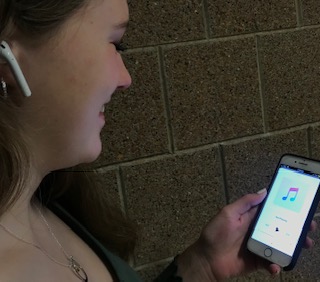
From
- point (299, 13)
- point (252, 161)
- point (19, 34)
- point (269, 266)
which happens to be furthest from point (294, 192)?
point (19, 34)

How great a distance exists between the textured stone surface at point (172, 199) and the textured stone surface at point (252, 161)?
1.5 inches

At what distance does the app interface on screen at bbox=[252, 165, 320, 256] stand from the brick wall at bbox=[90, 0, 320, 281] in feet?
0.72

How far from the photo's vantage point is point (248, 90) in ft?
4.37

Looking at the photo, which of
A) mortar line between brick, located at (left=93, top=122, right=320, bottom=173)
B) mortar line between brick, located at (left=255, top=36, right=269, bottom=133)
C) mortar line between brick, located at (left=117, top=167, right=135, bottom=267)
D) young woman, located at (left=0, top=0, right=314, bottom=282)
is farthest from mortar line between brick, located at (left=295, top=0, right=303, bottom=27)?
young woman, located at (left=0, top=0, right=314, bottom=282)

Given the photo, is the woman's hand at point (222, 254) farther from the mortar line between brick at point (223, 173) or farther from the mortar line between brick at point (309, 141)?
the mortar line between brick at point (309, 141)

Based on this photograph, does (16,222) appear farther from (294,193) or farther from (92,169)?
(294,193)

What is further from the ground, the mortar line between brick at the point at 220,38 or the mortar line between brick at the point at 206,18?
the mortar line between brick at the point at 206,18

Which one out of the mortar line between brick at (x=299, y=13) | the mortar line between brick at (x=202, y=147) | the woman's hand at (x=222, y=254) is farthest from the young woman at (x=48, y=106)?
the mortar line between brick at (x=299, y=13)

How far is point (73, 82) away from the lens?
0.74m

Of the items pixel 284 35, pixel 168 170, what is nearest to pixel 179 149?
pixel 168 170

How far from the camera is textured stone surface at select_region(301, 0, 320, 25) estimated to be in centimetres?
140

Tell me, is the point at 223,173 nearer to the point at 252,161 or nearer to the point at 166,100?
the point at 252,161

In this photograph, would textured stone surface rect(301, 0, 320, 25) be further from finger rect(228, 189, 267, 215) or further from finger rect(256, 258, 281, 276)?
finger rect(256, 258, 281, 276)

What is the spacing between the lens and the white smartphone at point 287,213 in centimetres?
107
